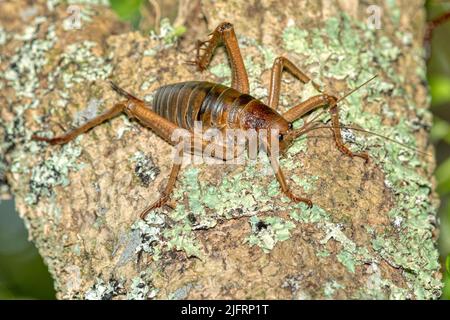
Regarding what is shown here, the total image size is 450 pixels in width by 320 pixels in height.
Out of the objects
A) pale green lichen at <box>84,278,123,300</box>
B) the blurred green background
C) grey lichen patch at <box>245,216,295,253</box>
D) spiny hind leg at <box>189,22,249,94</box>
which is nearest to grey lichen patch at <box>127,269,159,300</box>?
pale green lichen at <box>84,278,123,300</box>

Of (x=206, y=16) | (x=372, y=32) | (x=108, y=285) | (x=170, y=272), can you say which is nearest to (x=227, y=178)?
(x=170, y=272)

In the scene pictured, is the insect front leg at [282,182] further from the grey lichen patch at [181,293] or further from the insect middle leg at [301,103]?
the grey lichen patch at [181,293]

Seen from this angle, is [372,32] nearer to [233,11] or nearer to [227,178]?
[233,11]

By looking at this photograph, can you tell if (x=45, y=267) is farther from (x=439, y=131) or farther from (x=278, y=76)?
(x=439, y=131)

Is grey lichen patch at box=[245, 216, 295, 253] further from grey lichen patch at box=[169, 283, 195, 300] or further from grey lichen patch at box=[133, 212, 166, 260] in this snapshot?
grey lichen patch at box=[133, 212, 166, 260]

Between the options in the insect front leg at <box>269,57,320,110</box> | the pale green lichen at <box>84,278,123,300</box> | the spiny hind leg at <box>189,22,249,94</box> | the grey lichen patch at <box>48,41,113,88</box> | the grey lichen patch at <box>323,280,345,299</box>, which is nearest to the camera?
the grey lichen patch at <box>323,280,345,299</box>

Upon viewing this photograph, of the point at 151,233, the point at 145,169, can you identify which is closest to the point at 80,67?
the point at 145,169

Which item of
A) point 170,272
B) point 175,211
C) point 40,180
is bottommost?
point 170,272

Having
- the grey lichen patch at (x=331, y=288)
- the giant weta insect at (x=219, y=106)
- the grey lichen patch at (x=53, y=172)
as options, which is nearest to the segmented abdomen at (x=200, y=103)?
the giant weta insect at (x=219, y=106)
